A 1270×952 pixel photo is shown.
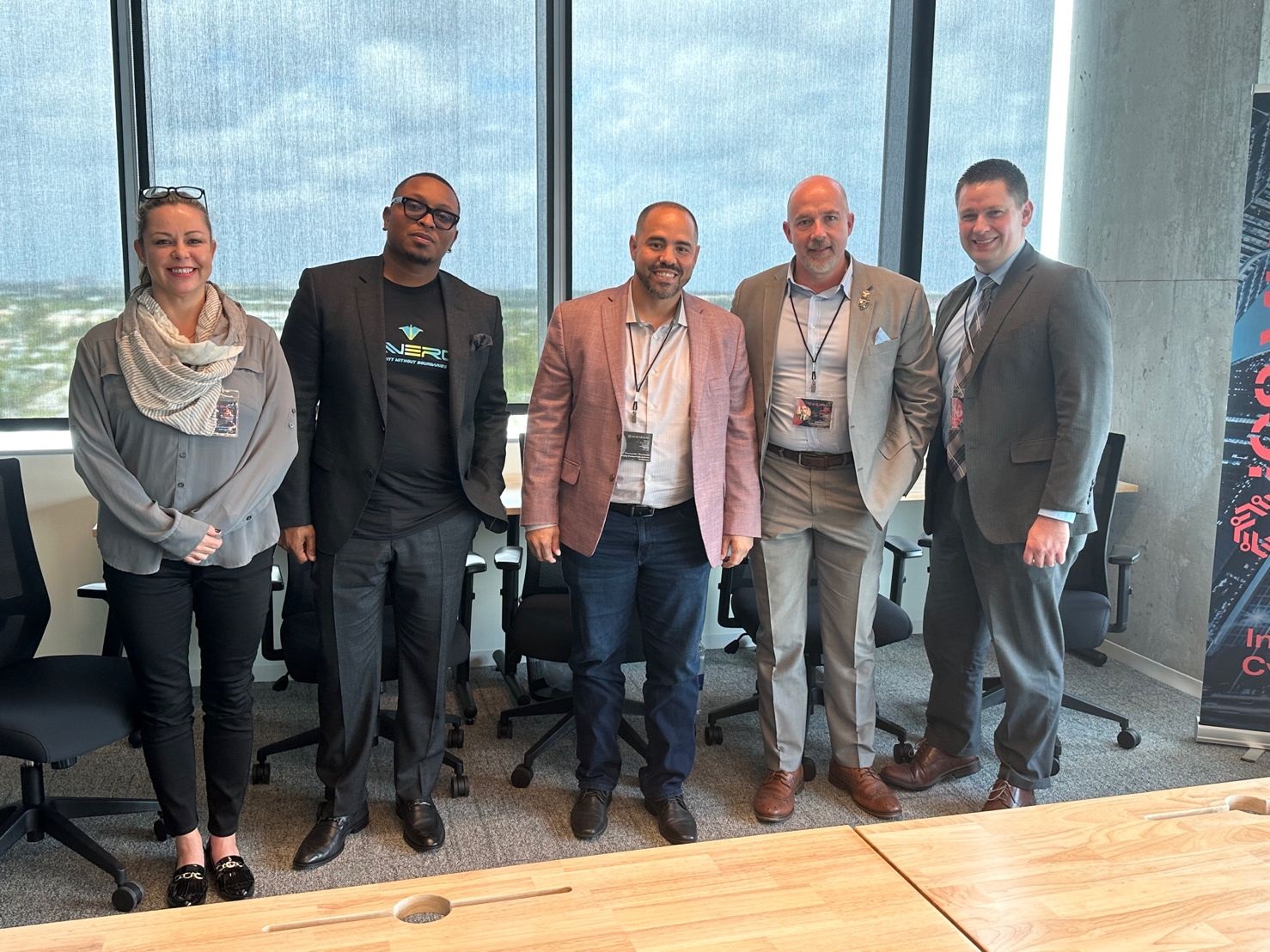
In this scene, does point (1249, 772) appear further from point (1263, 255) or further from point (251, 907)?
point (251, 907)

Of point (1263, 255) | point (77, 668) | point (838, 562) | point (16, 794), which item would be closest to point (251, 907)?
point (77, 668)

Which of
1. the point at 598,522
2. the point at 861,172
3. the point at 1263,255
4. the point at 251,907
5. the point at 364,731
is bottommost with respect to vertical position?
the point at 364,731

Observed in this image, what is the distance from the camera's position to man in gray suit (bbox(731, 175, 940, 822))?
2895mm

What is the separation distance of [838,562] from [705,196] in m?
2.25

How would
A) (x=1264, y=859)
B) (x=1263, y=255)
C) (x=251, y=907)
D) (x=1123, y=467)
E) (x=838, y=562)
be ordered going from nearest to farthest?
(x=251, y=907)
(x=1264, y=859)
(x=838, y=562)
(x=1263, y=255)
(x=1123, y=467)

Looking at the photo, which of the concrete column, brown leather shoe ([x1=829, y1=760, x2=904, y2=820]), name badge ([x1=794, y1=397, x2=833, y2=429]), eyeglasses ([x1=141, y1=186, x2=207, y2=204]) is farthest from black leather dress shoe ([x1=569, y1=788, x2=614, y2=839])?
the concrete column

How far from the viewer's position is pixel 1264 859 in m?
1.53

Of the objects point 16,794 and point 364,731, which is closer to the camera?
point 364,731

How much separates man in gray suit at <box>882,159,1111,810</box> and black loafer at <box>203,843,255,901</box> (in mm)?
1921

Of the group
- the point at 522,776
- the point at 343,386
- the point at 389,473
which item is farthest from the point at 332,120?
the point at 522,776

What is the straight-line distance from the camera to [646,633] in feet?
9.66

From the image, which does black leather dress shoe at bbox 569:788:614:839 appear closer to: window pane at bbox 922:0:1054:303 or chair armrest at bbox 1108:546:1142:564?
chair armrest at bbox 1108:546:1142:564

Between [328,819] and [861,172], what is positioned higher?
[861,172]

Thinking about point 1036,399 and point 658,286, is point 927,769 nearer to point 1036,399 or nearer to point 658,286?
point 1036,399
